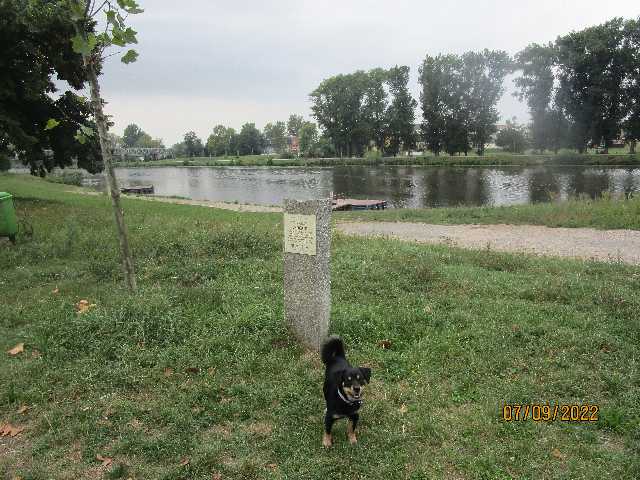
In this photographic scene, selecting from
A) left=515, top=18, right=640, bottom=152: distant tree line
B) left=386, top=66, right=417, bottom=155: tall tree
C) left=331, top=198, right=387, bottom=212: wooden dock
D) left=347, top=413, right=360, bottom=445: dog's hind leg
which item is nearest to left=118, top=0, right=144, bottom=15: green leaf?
left=347, top=413, right=360, bottom=445: dog's hind leg

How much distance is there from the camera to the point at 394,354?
502 centimetres

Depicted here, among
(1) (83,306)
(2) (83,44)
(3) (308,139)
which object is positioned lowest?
(1) (83,306)

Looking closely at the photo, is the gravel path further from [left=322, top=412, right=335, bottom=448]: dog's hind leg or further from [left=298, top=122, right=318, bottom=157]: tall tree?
[left=298, top=122, right=318, bottom=157]: tall tree

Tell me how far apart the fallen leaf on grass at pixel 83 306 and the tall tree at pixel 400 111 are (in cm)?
8267

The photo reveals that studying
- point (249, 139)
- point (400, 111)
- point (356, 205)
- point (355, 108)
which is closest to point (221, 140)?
point (249, 139)

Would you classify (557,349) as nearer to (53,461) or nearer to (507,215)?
(53,461)

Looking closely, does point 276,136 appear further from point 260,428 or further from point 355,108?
point 260,428

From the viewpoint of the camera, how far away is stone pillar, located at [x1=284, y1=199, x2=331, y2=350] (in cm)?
512

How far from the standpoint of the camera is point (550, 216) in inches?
659

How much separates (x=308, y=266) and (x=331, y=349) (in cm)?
154

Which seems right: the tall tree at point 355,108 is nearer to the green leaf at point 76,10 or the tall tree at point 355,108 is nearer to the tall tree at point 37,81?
the tall tree at point 37,81
